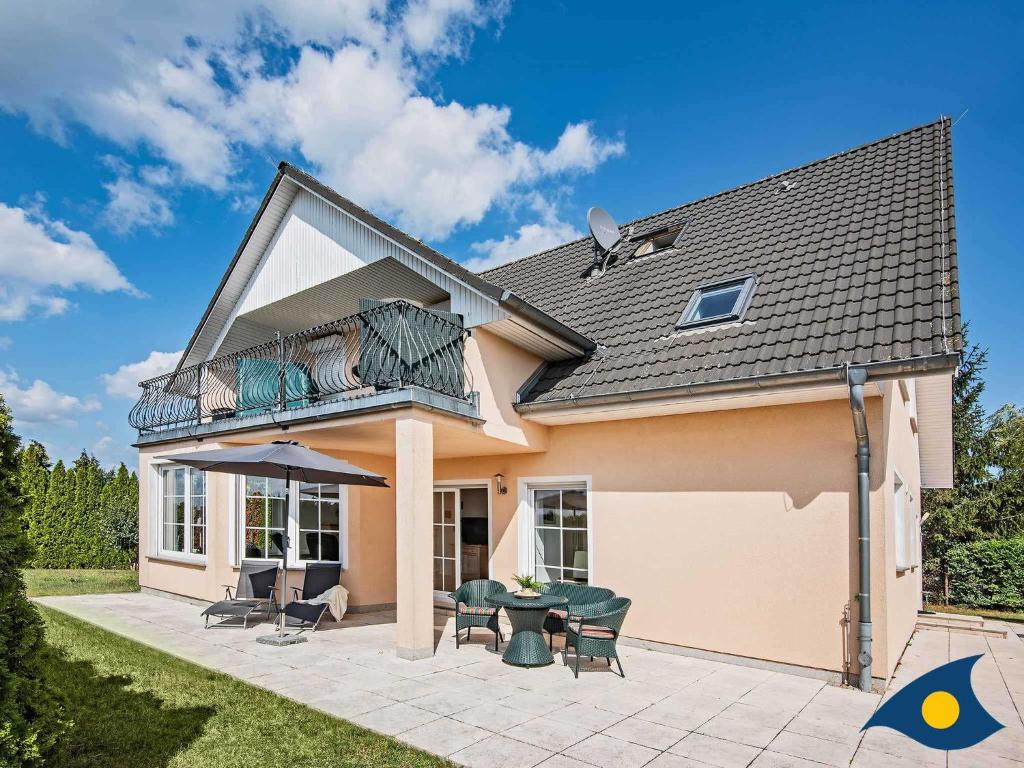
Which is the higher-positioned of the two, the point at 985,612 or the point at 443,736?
the point at 443,736

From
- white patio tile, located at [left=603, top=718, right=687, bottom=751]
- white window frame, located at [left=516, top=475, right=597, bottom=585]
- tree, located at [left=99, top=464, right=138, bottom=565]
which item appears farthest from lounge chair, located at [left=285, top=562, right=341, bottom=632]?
tree, located at [left=99, top=464, right=138, bottom=565]

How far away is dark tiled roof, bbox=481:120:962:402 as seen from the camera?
7301 mm

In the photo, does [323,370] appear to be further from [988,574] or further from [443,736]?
[988,574]

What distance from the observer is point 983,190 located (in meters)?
13.1

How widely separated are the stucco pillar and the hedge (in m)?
14.5

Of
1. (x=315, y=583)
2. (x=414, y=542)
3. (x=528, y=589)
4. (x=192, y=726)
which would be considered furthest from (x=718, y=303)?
(x=192, y=726)

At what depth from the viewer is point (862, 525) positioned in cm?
693

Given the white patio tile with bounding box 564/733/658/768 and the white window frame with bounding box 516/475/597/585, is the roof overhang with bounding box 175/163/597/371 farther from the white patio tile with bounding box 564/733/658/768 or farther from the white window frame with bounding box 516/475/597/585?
the white patio tile with bounding box 564/733/658/768

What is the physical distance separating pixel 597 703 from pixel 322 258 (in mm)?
8346

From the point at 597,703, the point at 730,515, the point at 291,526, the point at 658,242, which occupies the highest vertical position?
the point at 658,242

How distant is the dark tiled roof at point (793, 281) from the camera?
7.30 meters

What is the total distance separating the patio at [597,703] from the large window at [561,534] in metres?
1.49

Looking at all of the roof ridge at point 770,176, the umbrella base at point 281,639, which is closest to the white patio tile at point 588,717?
the umbrella base at point 281,639

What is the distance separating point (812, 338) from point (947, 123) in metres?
6.04
